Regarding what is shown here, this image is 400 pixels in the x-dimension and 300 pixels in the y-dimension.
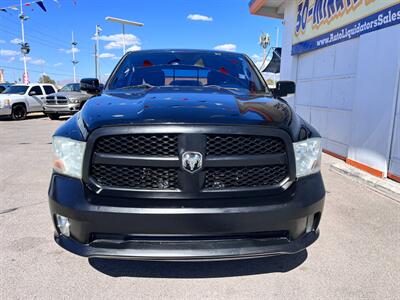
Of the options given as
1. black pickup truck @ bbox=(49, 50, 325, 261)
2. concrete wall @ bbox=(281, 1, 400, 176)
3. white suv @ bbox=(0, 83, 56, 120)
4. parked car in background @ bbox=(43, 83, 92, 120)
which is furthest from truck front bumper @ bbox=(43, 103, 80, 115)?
black pickup truck @ bbox=(49, 50, 325, 261)

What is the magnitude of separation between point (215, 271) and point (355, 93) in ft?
15.3

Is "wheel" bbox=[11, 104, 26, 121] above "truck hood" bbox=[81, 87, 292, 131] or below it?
below

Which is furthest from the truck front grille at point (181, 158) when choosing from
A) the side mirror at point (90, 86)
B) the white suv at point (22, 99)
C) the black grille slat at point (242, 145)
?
the white suv at point (22, 99)

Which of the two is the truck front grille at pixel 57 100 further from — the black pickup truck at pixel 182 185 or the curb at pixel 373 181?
the black pickup truck at pixel 182 185

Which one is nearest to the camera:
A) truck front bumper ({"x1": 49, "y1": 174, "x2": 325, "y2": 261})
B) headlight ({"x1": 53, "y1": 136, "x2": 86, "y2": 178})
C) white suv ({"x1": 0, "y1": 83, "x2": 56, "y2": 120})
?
truck front bumper ({"x1": 49, "y1": 174, "x2": 325, "y2": 261})

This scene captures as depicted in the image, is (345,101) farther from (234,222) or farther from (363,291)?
(234,222)

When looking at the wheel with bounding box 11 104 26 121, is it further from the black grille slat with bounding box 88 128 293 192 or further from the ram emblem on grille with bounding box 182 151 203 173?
the ram emblem on grille with bounding box 182 151 203 173

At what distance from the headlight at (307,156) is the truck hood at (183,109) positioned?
188mm

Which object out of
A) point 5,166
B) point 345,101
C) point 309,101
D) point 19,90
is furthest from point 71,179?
point 19,90

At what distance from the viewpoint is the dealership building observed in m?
5.03

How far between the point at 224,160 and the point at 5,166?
5450 millimetres

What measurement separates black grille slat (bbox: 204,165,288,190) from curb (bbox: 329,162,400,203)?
3021 mm

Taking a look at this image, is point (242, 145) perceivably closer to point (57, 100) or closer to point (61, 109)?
point (61, 109)

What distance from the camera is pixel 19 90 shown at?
1653cm
